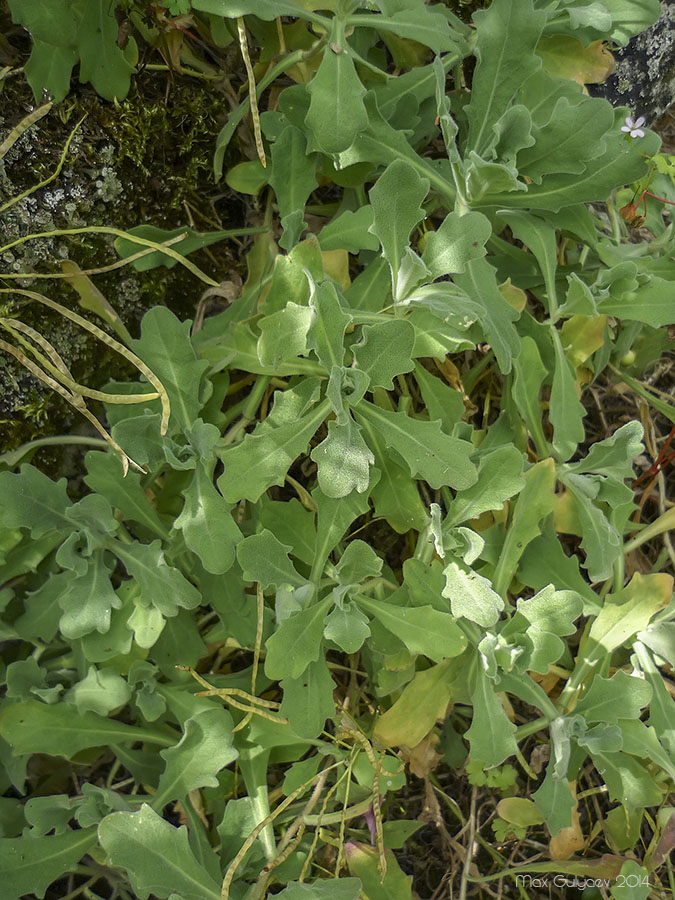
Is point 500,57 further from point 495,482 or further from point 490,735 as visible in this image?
point 490,735

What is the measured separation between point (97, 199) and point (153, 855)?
141cm

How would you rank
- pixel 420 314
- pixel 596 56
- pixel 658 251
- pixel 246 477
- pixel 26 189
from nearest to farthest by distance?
pixel 246 477 < pixel 420 314 < pixel 26 189 < pixel 596 56 < pixel 658 251

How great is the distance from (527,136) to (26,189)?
3.53 feet

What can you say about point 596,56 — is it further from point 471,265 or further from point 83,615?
point 83,615

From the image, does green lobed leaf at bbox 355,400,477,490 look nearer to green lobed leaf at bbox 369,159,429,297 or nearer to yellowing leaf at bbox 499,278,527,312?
green lobed leaf at bbox 369,159,429,297

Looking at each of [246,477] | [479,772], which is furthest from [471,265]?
[479,772]

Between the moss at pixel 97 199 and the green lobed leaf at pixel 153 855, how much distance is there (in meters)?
0.86

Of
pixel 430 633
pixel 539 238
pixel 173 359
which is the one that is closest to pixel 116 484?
pixel 173 359

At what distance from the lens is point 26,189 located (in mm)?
1693

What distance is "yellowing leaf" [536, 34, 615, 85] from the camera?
1.84 meters

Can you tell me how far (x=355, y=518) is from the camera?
167 cm

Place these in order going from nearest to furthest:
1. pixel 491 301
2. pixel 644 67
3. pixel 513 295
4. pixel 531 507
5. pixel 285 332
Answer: pixel 285 332
pixel 491 301
pixel 531 507
pixel 513 295
pixel 644 67

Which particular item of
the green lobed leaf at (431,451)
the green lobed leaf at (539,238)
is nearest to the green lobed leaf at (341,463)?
the green lobed leaf at (431,451)

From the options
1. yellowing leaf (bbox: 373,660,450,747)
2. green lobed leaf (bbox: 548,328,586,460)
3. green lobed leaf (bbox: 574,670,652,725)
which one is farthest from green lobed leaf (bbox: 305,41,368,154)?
green lobed leaf (bbox: 574,670,652,725)
